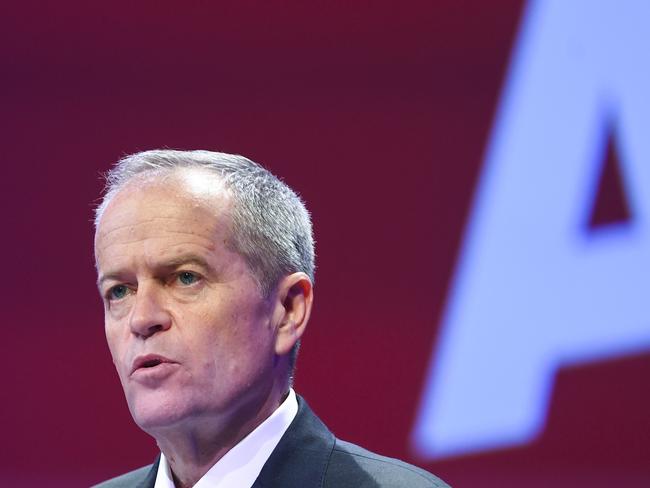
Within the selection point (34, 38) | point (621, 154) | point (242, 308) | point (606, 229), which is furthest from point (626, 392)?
point (34, 38)

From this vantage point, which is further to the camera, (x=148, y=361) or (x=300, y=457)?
(x=300, y=457)

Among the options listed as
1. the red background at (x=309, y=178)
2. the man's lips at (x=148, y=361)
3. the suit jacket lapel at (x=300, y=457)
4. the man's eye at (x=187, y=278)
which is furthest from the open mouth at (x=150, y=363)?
the red background at (x=309, y=178)

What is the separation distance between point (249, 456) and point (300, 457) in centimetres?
8

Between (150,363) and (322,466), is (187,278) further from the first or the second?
(322,466)

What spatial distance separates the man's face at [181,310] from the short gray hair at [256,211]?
25 millimetres

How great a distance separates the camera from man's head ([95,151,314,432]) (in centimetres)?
145

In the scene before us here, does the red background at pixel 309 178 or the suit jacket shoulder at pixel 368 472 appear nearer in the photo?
the suit jacket shoulder at pixel 368 472


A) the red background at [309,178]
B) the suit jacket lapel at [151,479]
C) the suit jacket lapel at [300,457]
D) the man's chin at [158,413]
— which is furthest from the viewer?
the red background at [309,178]

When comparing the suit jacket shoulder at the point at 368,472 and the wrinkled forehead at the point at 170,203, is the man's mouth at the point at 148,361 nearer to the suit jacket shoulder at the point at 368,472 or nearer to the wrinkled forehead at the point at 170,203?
the wrinkled forehead at the point at 170,203

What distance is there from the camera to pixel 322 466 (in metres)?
1.59

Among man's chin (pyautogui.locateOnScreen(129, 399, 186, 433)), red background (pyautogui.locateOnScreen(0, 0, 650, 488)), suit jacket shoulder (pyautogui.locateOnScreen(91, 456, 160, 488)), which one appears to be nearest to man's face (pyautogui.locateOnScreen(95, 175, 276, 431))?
man's chin (pyautogui.locateOnScreen(129, 399, 186, 433))

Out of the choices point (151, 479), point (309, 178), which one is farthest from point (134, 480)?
point (309, 178)

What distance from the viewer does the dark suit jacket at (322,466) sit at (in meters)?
1.55

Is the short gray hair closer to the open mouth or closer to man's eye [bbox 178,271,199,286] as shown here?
man's eye [bbox 178,271,199,286]
